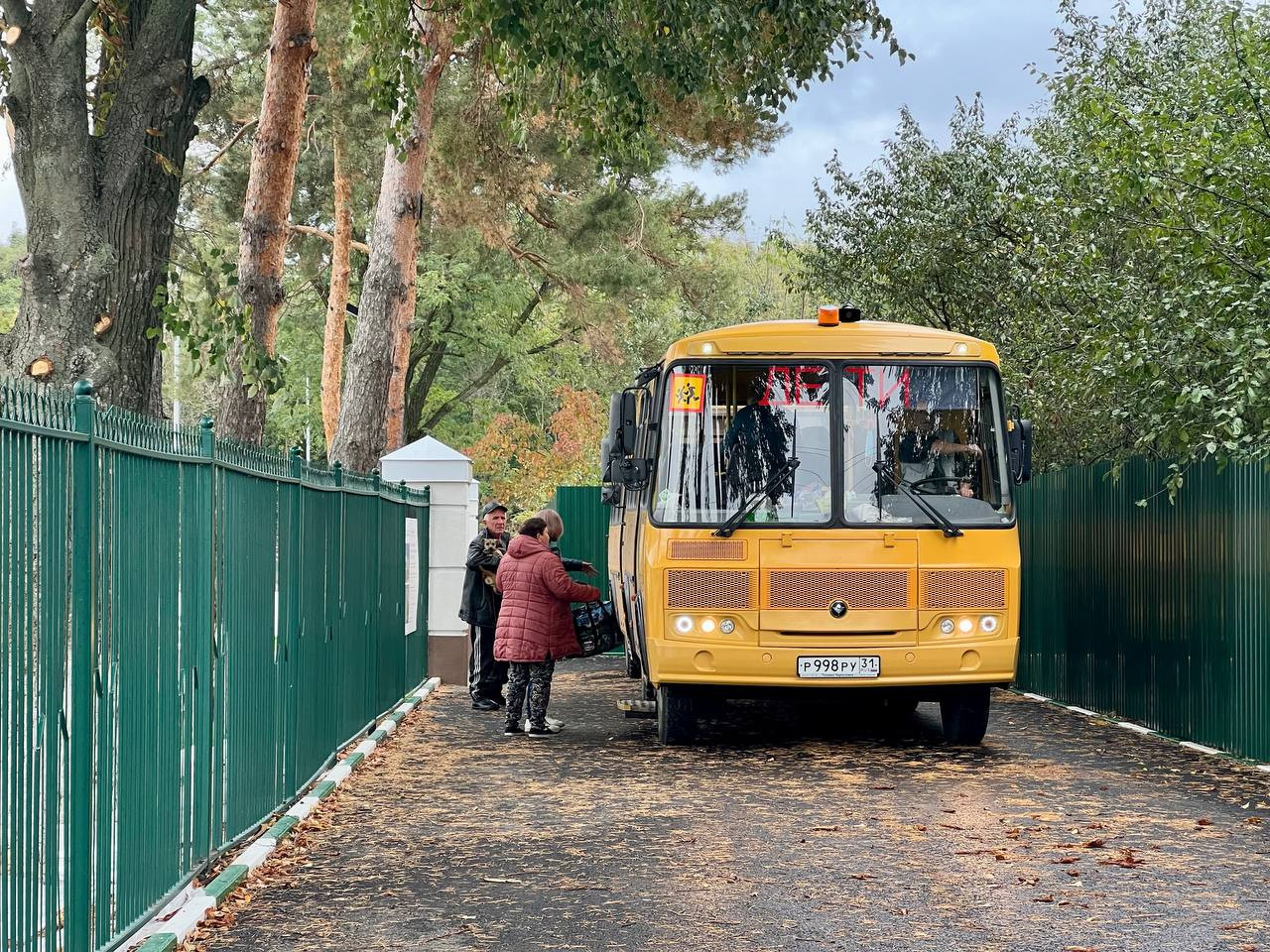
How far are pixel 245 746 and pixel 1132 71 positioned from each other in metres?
14.4

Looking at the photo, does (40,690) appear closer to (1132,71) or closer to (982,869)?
(982,869)

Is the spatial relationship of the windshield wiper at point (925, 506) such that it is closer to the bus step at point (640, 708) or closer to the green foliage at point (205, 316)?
the bus step at point (640, 708)

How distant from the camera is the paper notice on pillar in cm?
1695

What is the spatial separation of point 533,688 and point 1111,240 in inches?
360

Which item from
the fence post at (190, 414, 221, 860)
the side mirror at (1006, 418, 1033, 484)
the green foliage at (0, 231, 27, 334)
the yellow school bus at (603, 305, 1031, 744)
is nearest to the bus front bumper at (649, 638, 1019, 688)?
the yellow school bus at (603, 305, 1031, 744)

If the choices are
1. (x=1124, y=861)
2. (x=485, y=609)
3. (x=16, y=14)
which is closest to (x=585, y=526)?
(x=485, y=609)

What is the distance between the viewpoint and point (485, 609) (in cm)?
1644

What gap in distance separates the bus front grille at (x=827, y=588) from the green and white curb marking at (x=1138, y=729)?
2.51 metres

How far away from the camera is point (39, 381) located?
10453 mm

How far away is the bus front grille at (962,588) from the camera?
12.8 meters

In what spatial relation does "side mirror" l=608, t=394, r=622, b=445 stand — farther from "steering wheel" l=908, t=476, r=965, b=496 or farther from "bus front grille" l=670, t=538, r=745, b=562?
"steering wheel" l=908, t=476, r=965, b=496

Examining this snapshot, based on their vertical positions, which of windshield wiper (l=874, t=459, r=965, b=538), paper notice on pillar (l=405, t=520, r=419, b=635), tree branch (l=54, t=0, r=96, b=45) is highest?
tree branch (l=54, t=0, r=96, b=45)

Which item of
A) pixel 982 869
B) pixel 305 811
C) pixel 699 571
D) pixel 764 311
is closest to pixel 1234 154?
pixel 699 571

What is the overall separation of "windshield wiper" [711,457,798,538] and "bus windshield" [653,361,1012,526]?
25mm
